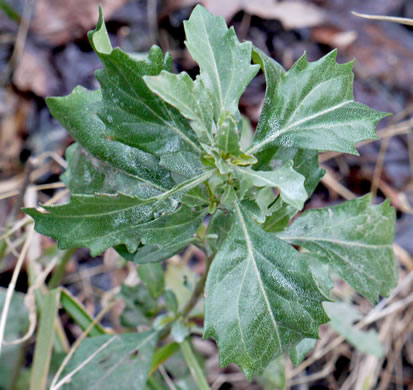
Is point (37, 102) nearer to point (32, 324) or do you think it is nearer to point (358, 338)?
point (32, 324)

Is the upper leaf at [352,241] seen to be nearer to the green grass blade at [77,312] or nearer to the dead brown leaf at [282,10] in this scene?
the green grass blade at [77,312]

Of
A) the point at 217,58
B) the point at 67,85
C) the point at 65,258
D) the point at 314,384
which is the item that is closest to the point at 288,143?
the point at 217,58

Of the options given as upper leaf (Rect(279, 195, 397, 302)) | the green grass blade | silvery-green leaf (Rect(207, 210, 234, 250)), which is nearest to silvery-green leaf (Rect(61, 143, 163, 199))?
silvery-green leaf (Rect(207, 210, 234, 250))

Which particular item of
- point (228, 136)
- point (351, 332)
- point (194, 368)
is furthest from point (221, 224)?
point (351, 332)

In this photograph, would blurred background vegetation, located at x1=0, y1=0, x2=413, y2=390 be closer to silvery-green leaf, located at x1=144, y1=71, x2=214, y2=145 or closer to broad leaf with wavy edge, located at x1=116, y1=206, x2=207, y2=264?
broad leaf with wavy edge, located at x1=116, y1=206, x2=207, y2=264

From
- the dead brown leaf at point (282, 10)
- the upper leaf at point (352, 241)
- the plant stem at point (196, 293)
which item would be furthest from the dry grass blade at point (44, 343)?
the dead brown leaf at point (282, 10)
